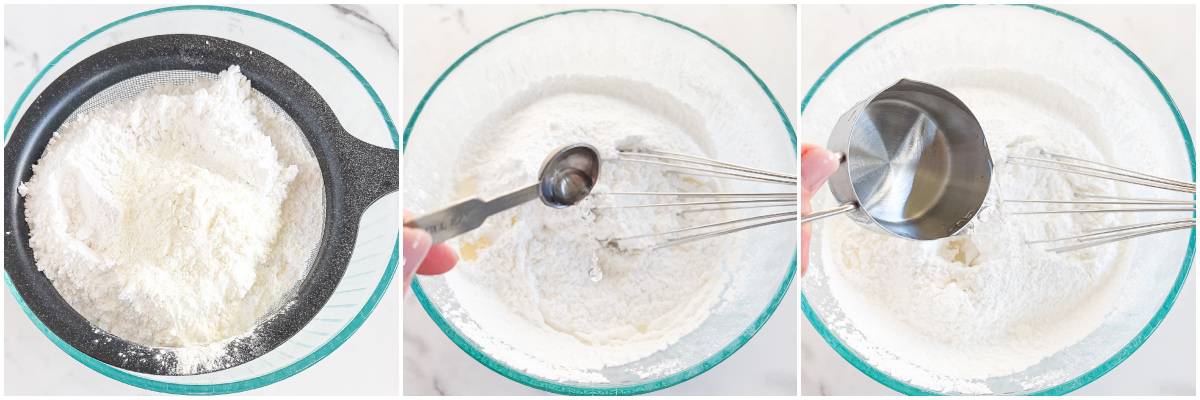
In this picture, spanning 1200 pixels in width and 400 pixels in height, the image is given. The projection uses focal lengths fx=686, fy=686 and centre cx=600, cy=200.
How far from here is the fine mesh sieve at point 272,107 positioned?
37.3 inches

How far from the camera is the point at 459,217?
0.79 metres

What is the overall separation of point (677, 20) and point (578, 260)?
17.7 inches

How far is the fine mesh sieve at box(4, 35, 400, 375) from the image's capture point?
0.95 metres

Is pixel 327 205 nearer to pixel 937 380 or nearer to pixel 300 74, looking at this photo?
pixel 300 74

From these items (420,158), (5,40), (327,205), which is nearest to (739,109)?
(420,158)

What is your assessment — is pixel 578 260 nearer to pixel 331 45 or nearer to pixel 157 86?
pixel 331 45

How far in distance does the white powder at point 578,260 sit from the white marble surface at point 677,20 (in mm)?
106

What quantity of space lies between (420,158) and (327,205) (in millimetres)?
147

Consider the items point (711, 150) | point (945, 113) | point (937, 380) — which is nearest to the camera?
point (945, 113)

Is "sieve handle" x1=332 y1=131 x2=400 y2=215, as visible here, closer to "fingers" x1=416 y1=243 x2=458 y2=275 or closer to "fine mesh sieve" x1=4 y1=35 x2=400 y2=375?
"fine mesh sieve" x1=4 y1=35 x2=400 y2=375

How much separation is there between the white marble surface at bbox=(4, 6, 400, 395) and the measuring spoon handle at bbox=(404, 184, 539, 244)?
0.94ft

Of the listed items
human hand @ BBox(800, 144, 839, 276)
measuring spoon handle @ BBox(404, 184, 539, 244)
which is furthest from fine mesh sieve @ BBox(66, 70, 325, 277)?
human hand @ BBox(800, 144, 839, 276)

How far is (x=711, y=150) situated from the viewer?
1066 millimetres

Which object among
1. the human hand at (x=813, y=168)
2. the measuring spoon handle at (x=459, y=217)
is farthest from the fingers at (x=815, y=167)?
the measuring spoon handle at (x=459, y=217)
